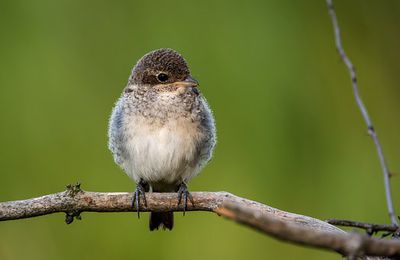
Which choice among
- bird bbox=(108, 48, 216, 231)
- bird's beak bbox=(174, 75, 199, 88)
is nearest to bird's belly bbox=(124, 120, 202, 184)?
bird bbox=(108, 48, 216, 231)

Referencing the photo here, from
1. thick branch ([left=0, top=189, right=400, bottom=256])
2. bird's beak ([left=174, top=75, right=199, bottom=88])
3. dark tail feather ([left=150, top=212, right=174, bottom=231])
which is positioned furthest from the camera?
dark tail feather ([left=150, top=212, right=174, bottom=231])

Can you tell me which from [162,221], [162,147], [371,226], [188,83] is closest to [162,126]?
[162,147]

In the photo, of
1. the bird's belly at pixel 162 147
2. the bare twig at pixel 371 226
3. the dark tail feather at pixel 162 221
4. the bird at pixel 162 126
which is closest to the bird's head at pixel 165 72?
the bird at pixel 162 126

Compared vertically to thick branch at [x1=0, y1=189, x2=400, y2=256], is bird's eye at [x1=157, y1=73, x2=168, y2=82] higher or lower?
higher

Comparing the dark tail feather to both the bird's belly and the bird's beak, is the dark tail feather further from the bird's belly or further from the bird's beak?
the bird's beak

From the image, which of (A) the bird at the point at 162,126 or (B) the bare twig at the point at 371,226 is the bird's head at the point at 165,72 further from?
(B) the bare twig at the point at 371,226

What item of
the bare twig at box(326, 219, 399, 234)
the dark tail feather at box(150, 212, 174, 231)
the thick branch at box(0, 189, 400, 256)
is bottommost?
the bare twig at box(326, 219, 399, 234)

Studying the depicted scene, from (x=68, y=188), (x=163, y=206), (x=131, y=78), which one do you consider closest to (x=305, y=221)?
(x=163, y=206)
